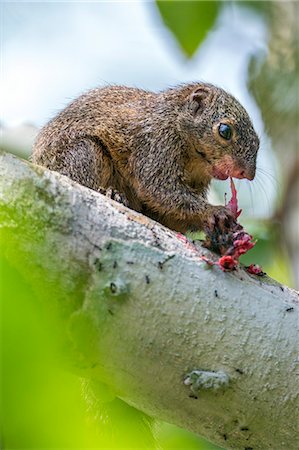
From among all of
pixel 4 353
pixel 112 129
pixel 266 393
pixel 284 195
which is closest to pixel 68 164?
pixel 112 129

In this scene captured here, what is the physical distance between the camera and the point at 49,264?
193 centimetres

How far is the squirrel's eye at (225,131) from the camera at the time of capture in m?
4.07

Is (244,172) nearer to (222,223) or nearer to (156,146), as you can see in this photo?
(156,146)

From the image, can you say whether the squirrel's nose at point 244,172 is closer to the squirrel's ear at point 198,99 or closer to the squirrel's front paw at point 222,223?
the squirrel's ear at point 198,99

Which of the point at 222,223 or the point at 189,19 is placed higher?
the point at 189,19

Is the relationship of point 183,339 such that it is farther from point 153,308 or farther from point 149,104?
point 149,104

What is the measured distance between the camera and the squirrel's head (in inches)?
158

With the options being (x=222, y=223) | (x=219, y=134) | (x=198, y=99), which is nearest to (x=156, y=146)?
(x=219, y=134)

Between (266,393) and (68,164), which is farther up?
(68,164)

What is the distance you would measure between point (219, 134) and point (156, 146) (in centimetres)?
37

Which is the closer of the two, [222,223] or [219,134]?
[222,223]

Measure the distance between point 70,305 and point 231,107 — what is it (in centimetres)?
252

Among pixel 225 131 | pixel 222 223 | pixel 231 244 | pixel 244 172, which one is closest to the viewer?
pixel 231 244

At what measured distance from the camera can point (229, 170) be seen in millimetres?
3996
